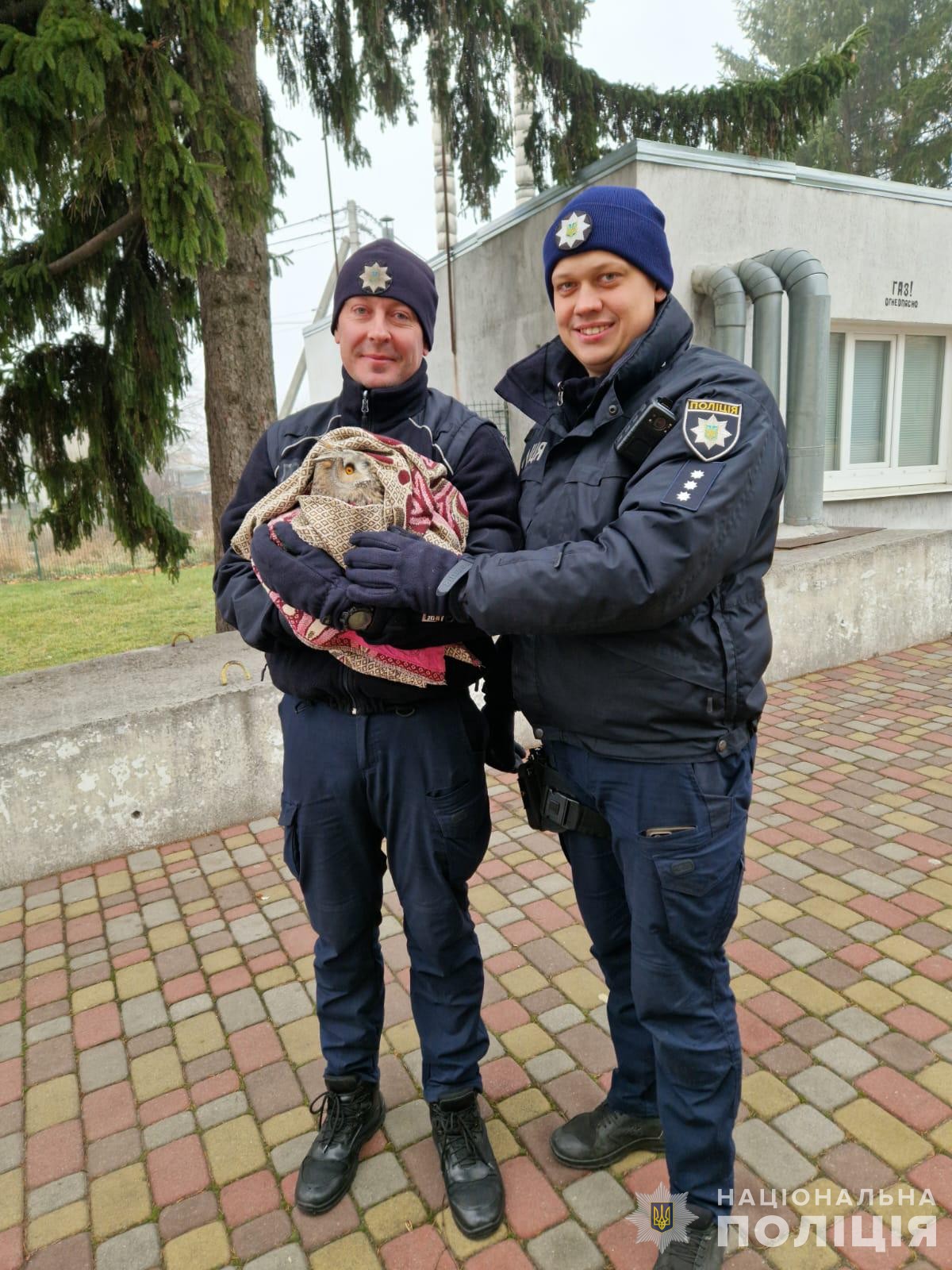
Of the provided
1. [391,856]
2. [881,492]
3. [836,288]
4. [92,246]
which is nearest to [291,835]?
[391,856]

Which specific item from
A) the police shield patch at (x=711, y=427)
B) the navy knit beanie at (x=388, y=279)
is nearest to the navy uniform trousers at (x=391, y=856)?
the police shield patch at (x=711, y=427)

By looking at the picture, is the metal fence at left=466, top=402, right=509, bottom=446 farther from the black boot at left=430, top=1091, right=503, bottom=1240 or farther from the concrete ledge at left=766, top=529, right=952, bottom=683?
the black boot at left=430, top=1091, right=503, bottom=1240

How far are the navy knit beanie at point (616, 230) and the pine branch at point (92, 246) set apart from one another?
4.57 meters

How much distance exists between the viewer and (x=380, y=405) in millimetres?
2021

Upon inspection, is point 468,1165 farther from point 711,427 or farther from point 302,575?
point 711,427

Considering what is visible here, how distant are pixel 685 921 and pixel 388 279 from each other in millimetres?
1539

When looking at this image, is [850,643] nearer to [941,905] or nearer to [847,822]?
[847,822]

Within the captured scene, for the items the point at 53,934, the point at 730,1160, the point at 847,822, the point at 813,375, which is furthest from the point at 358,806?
the point at 813,375

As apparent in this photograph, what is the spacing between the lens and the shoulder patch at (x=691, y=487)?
4.87ft

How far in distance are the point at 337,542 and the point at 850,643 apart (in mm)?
5566

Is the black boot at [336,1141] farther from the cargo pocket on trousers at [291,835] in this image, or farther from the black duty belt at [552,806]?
the black duty belt at [552,806]

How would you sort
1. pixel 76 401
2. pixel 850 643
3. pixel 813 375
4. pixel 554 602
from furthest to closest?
pixel 813 375, pixel 850 643, pixel 76 401, pixel 554 602

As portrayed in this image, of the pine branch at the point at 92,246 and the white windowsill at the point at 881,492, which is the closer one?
the pine branch at the point at 92,246

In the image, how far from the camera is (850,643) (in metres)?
6.34
